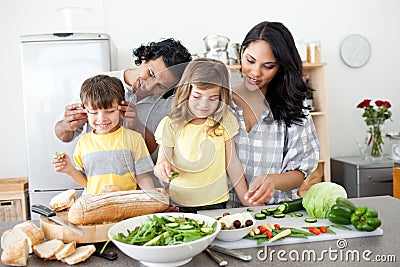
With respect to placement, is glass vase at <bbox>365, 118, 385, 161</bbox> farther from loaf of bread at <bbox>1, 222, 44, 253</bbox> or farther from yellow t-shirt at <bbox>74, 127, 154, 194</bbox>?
loaf of bread at <bbox>1, 222, 44, 253</bbox>

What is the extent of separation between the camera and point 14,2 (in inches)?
121

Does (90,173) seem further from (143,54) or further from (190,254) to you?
(190,254)

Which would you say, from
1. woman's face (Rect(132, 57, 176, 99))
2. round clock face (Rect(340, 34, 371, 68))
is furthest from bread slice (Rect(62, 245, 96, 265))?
round clock face (Rect(340, 34, 371, 68))

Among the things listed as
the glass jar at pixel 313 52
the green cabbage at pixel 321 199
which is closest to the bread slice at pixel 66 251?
the green cabbage at pixel 321 199

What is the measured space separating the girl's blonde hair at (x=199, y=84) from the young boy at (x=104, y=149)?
0.17 m

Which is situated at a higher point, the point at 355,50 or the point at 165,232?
the point at 355,50

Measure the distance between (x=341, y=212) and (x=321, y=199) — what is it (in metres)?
0.08

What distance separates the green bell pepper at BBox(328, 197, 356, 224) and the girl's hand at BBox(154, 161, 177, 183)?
0.45 metres

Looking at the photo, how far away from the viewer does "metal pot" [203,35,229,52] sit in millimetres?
3014

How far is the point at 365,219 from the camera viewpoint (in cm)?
121

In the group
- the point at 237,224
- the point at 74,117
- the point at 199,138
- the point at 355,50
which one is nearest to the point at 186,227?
the point at 237,224

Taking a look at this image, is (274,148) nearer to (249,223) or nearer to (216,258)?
(249,223)

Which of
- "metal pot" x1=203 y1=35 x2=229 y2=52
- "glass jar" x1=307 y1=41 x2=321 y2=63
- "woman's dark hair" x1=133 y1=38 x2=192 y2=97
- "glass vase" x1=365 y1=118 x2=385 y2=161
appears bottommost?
"glass vase" x1=365 y1=118 x2=385 y2=161

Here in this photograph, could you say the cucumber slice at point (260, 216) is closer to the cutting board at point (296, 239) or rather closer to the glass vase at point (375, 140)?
the cutting board at point (296, 239)
